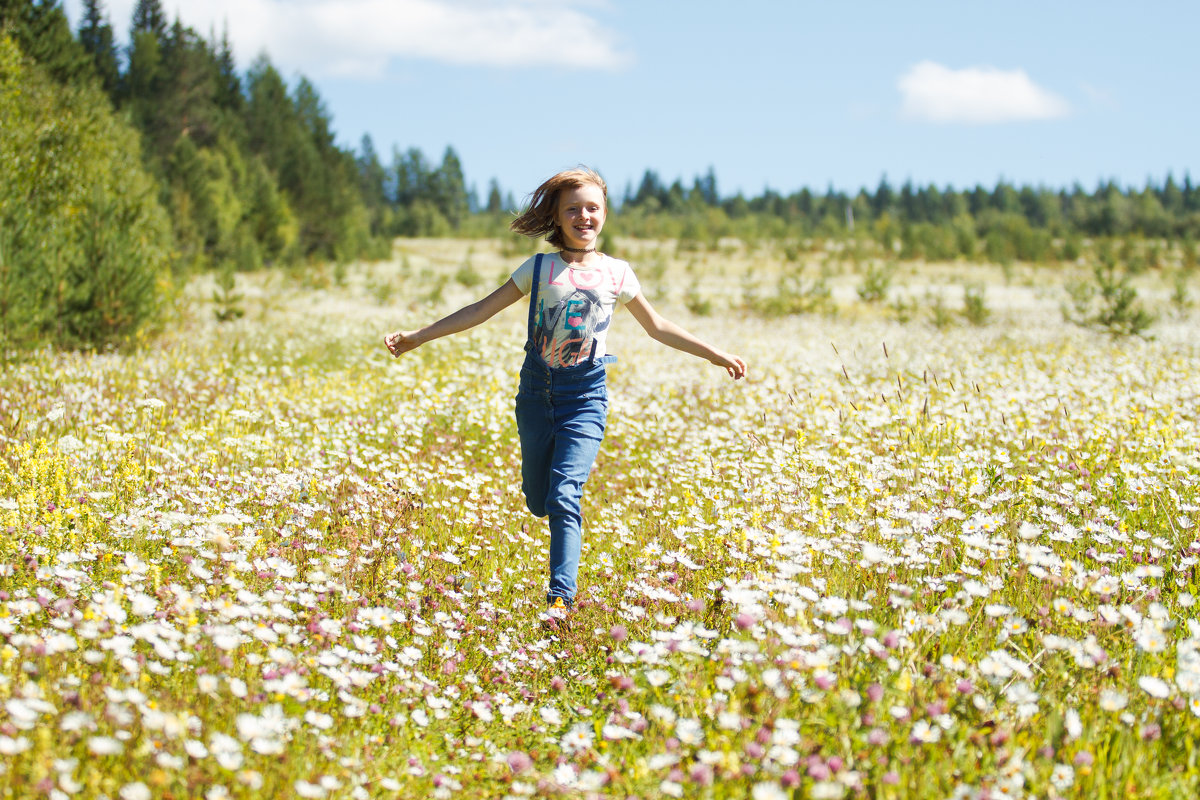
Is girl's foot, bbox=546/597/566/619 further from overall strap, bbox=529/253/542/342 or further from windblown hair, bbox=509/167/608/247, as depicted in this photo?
windblown hair, bbox=509/167/608/247

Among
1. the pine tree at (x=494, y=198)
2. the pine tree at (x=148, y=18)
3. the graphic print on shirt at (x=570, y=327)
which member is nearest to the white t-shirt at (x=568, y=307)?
the graphic print on shirt at (x=570, y=327)

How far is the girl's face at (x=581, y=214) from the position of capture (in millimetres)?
3967

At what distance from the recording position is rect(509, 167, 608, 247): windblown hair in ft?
13.2

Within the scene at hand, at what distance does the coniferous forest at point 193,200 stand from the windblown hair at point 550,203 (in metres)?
0.98

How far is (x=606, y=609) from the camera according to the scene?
368cm

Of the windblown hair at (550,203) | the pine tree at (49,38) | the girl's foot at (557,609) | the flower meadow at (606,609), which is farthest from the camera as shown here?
the pine tree at (49,38)

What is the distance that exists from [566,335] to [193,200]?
1429 inches

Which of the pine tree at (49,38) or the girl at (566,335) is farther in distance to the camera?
the pine tree at (49,38)

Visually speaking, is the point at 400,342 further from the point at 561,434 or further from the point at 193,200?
the point at 193,200

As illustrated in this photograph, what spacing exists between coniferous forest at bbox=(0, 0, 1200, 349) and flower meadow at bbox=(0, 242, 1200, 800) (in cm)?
183

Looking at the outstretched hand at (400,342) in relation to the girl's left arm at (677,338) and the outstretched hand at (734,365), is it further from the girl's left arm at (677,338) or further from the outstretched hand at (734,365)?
the outstretched hand at (734,365)

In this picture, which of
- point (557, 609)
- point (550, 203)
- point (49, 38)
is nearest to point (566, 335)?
point (550, 203)

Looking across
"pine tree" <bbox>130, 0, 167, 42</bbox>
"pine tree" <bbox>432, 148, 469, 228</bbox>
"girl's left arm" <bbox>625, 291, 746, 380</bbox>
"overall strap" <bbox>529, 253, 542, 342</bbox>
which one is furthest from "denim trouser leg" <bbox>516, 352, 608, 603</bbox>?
"pine tree" <bbox>432, 148, 469, 228</bbox>

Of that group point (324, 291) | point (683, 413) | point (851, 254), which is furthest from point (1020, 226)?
point (683, 413)
